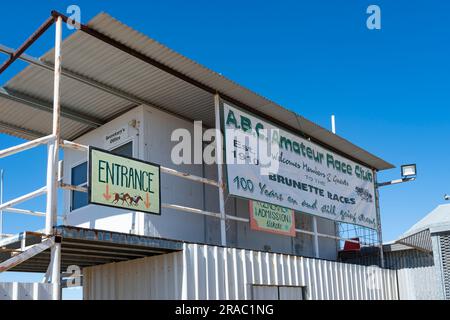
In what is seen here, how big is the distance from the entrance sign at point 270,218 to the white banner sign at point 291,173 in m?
0.23

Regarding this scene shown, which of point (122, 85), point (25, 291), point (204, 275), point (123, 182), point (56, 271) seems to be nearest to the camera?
point (25, 291)

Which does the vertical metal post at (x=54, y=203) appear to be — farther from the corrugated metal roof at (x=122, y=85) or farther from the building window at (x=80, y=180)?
the building window at (x=80, y=180)

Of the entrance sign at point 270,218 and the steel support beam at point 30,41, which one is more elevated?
the steel support beam at point 30,41

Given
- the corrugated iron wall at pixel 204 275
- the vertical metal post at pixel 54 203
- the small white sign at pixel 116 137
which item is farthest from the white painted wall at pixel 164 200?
the vertical metal post at pixel 54 203

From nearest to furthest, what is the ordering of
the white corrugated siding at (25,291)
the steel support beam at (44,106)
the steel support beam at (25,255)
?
1. the white corrugated siding at (25,291)
2. the steel support beam at (25,255)
3. the steel support beam at (44,106)

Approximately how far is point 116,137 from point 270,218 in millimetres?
3960

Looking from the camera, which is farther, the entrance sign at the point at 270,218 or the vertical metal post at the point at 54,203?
the entrance sign at the point at 270,218

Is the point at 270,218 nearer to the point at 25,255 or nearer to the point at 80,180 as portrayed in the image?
A: the point at 80,180

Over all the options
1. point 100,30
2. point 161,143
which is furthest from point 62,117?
point 100,30

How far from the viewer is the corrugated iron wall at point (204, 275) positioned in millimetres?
9820

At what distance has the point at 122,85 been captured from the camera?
38.5ft

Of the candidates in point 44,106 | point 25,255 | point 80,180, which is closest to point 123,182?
point 25,255
